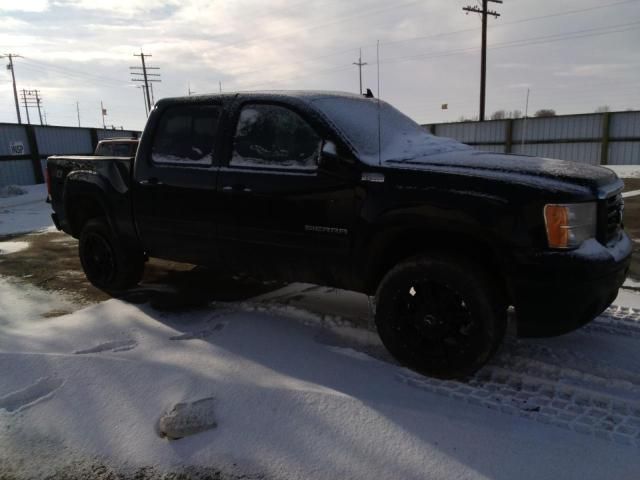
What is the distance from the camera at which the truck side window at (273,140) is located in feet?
10.8

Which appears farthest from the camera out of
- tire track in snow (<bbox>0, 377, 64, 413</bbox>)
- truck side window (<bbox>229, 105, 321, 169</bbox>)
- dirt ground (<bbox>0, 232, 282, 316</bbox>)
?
dirt ground (<bbox>0, 232, 282, 316</bbox>)

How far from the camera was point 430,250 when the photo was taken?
2945 millimetres

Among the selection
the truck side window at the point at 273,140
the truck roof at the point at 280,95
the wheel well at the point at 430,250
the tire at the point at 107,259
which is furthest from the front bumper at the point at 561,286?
the tire at the point at 107,259

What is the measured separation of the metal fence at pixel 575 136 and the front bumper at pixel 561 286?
1710 cm

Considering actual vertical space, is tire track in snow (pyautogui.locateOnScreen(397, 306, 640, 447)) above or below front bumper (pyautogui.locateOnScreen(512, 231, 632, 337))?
below

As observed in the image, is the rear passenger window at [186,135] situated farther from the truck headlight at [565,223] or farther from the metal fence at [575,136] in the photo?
the metal fence at [575,136]

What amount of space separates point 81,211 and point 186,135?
1754 mm

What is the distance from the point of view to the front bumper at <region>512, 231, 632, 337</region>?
2.49 m

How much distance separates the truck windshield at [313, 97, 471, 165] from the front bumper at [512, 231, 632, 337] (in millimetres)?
1068

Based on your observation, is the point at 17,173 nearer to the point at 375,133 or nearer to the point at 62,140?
the point at 62,140

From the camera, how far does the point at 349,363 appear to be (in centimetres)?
306

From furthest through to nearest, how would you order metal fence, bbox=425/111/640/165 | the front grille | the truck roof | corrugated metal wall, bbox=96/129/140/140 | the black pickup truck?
1. corrugated metal wall, bbox=96/129/140/140
2. metal fence, bbox=425/111/640/165
3. the truck roof
4. the front grille
5. the black pickup truck

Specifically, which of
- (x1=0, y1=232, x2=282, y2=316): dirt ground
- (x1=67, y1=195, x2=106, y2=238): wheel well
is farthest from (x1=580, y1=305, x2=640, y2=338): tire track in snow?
(x1=67, y1=195, x2=106, y2=238): wheel well

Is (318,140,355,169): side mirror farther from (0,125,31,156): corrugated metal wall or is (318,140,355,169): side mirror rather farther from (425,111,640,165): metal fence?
(0,125,31,156): corrugated metal wall
